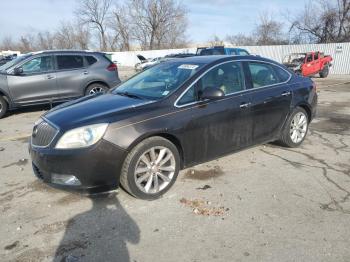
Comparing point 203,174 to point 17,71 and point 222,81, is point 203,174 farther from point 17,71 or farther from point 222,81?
point 17,71

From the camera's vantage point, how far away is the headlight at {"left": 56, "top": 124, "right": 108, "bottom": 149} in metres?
3.81

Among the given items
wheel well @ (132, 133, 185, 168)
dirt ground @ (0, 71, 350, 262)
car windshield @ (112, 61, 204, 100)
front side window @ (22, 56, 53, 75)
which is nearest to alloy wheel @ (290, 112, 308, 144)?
dirt ground @ (0, 71, 350, 262)

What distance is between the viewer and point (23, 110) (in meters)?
11.1

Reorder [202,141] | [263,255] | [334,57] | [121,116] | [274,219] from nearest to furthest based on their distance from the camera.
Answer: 1. [263,255]
2. [274,219]
3. [121,116]
4. [202,141]
5. [334,57]

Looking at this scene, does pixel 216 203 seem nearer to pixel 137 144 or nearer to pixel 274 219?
pixel 274 219

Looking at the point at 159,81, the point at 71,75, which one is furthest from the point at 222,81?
the point at 71,75

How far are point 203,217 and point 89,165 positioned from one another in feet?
4.45

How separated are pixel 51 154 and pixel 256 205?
2.40 metres

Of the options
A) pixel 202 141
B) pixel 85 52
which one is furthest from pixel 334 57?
pixel 202 141

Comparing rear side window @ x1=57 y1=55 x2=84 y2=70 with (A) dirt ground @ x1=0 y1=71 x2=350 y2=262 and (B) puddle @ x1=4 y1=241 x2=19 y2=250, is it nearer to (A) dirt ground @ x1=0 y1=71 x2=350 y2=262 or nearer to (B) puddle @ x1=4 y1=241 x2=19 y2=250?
(A) dirt ground @ x1=0 y1=71 x2=350 y2=262

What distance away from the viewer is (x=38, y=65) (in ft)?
32.4

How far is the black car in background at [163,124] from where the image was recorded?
12.7 feet

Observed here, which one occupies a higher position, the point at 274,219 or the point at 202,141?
the point at 202,141

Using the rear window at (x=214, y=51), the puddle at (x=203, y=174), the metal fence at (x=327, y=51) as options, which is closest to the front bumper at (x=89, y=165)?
the puddle at (x=203, y=174)
